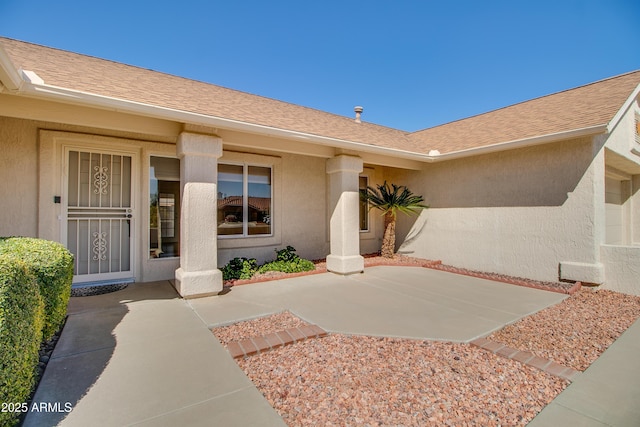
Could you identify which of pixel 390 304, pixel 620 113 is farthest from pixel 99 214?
pixel 620 113

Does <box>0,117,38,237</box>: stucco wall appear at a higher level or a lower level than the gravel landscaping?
higher

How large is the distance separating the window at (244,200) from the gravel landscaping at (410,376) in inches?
155

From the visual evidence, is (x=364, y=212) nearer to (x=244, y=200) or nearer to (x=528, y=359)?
(x=244, y=200)

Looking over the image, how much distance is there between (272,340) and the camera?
3.55m

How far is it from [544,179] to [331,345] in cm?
643

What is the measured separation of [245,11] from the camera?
812 centimetres

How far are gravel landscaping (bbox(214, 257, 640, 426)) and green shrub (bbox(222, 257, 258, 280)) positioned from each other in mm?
2541

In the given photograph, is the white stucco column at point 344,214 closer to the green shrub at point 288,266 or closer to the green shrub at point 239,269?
the green shrub at point 288,266

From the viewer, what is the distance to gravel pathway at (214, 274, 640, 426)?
2348mm

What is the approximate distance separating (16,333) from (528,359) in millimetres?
4646

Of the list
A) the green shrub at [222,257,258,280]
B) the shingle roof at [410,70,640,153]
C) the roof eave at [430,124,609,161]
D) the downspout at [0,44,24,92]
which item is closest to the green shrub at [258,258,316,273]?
the green shrub at [222,257,258,280]

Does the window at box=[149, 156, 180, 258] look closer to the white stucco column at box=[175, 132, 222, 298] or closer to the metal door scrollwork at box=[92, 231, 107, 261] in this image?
the metal door scrollwork at box=[92, 231, 107, 261]

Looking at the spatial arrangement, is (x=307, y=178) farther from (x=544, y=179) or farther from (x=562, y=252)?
(x=562, y=252)

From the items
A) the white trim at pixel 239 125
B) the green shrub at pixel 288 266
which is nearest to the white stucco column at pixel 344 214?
the white trim at pixel 239 125
